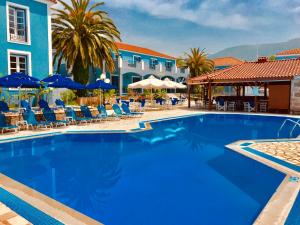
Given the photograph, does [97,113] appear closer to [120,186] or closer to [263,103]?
[120,186]

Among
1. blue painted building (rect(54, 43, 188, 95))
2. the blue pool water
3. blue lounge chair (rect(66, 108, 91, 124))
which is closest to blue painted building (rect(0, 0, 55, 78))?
blue lounge chair (rect(66, 108, 91, 124))

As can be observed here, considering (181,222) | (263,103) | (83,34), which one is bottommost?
(181,222)

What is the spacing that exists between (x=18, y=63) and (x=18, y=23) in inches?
108

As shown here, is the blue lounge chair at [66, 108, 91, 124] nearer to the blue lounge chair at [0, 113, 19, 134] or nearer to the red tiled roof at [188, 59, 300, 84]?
the blue lounge chair at [0, 113, 19, 134]

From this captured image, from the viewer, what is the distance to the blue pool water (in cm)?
469

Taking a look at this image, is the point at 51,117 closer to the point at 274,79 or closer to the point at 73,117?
the point at 73,117

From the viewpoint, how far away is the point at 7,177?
6172mm

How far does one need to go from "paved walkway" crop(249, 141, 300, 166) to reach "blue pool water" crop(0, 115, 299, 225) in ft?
3.15

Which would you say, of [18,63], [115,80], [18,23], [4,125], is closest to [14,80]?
[4,125]

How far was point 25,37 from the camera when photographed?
18.4 metres

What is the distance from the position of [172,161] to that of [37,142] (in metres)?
5.59

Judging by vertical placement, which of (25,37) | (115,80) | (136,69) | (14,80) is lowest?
(14,80)

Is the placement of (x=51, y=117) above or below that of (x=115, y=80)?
below

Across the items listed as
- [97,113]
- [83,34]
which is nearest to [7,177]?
[97,113]
